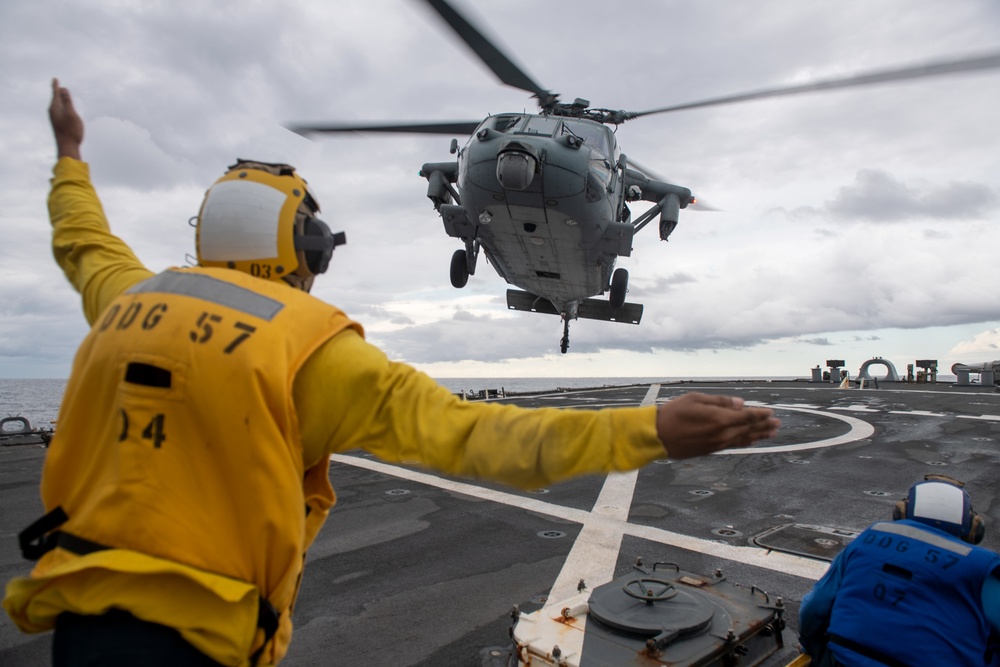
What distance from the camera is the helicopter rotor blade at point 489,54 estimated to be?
1085 centimetres

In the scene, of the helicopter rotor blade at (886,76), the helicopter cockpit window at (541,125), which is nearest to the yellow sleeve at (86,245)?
the helicopter rotor blade at (886,76)

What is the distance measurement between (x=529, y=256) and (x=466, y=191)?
243 cm

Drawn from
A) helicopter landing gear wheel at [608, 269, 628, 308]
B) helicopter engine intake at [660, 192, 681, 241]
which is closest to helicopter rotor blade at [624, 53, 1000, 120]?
helicopter engine intake at [660, 192, 681, 241]

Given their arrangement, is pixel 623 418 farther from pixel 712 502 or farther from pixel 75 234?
pixel 712 502

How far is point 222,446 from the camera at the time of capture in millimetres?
1541

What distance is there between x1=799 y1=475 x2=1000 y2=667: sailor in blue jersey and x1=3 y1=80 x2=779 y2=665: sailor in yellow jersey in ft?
Result: 7.31

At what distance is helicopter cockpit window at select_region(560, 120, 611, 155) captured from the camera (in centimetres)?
1306

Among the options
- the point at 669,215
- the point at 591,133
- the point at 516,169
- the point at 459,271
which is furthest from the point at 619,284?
the point at 516,169

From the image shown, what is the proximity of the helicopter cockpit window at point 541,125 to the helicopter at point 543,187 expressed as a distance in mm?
22

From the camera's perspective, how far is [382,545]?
7059 millimetres

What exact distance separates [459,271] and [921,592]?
47.3 feet

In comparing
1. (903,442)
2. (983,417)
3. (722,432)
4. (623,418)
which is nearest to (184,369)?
(623,418)

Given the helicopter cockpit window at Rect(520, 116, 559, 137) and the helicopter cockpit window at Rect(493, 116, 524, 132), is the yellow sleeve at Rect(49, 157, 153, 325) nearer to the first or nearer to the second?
the helicopter cockpit window at Rect(520, 116, 559, 137)

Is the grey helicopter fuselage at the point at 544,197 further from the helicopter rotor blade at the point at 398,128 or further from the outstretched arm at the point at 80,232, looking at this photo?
the outstretched arm at the point at 80,232
